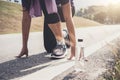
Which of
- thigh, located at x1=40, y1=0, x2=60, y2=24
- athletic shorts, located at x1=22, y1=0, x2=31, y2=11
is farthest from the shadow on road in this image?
athletic shorts, located at x1=22, y1=0, x2=31, y2=11

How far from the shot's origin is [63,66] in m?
5.81

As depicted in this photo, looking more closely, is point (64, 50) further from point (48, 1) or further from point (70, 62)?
point (48, 1)

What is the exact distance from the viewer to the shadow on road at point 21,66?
5.12m

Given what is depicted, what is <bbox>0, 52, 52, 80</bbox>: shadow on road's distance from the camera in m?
5.12

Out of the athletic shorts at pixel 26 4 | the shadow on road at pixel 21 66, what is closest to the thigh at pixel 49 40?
the shadow on road at pixel 21 66

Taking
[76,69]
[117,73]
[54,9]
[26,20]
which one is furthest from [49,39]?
[117,73]

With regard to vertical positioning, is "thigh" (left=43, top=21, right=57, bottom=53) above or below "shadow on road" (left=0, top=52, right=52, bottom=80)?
above

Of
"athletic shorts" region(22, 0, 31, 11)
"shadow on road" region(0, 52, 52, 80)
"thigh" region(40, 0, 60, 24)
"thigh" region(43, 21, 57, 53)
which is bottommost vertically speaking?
"shadow on road" region(0, 52, 52, 80)

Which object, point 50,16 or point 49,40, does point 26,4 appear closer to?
point 50,16

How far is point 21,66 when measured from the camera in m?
5.80

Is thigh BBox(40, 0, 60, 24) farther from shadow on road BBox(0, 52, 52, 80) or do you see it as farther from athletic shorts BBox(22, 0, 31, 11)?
shadow on road BBox(0, 52, 52, 80)

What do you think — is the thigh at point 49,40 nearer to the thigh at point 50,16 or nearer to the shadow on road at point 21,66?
the shadow on road at point 21,66

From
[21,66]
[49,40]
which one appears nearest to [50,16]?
[21,66]

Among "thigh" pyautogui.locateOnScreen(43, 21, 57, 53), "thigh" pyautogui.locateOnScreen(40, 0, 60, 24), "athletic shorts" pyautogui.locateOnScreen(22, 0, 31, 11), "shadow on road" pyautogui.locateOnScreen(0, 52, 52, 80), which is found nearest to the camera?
"shadow on road" pyautogui.locateOnScreen(0, 52, 52, 80)
